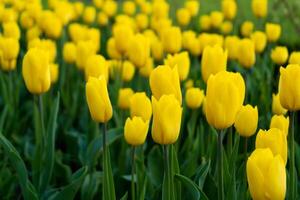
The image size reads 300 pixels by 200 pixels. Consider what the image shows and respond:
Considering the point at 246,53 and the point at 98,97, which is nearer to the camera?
the point at 98,97

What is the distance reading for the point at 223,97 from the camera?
1748mm

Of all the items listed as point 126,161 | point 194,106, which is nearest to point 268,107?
point 194,106

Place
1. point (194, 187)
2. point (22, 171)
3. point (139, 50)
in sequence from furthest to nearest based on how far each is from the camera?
1. point (139, 50)
2. point (22, 171)
3. point (194, 187)

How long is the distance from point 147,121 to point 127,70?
154 cm

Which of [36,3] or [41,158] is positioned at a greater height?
[36,3]

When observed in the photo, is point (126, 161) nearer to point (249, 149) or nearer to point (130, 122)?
point (249, 149)

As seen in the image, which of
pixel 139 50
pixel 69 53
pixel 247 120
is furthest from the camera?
pixel 69 53

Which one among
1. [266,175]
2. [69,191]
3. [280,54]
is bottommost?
[69,191]

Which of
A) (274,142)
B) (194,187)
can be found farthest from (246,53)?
(274,142)

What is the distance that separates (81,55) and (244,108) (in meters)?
1.68

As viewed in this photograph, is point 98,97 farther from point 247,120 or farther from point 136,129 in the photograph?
point 247,120

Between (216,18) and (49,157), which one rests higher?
(216,18)

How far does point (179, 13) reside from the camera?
5.11 meters

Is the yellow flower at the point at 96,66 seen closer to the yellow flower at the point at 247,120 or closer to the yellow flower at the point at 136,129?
the yellow flower at the point at 136,129
